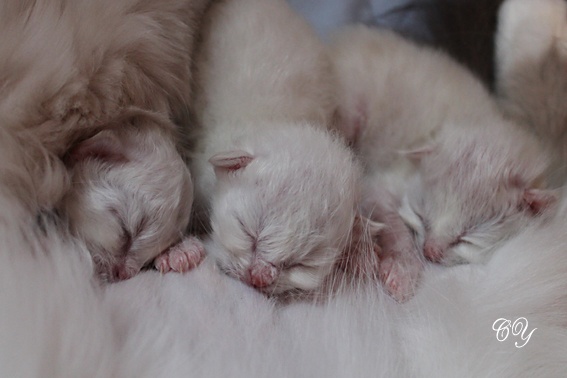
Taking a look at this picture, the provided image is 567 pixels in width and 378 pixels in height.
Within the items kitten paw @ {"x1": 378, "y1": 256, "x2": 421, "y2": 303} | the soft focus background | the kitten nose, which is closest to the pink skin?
kitten paw @ {"x1": 378, "y1": 256, "x2": 421, "y2": 303}

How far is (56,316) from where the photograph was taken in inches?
23.4

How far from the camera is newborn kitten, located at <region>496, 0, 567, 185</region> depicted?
1.02 m

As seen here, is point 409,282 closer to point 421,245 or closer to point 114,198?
point 421,245

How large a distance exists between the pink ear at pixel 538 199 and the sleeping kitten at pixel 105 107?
0.49m

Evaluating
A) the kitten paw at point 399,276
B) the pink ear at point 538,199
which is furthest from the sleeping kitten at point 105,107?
the pink ear at point 538,199

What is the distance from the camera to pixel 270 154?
2.90ft

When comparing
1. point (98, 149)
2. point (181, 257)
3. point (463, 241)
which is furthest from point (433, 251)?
point (98, 149)

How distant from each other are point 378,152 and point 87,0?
0.56 meters

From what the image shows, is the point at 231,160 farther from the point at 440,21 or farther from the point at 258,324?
the point at 440,21

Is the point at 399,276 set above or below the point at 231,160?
below

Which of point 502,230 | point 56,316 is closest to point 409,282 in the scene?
point 502,230

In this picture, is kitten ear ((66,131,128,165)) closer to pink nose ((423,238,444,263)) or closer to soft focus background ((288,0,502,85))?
pink nose ((423,238,444,263))

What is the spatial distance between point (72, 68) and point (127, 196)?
0.18m

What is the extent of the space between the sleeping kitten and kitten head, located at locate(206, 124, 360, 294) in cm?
6
